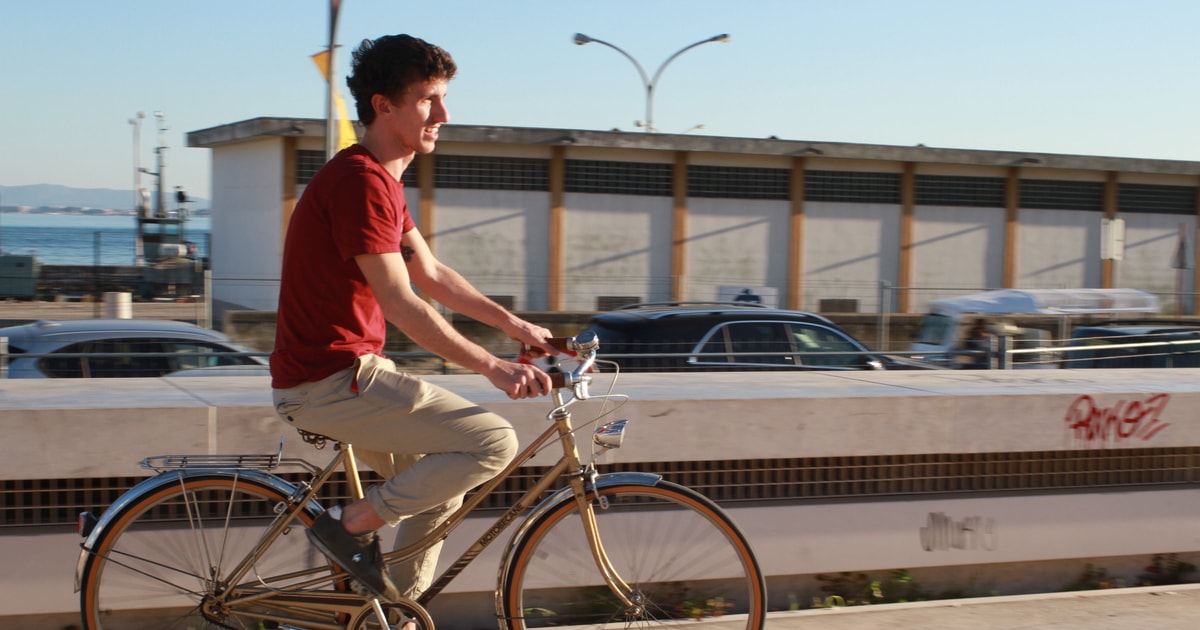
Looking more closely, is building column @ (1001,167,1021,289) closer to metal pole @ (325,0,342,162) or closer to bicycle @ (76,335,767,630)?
metal pole @ (325,0,342,162)

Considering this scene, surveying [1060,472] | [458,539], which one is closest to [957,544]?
[1060,472]

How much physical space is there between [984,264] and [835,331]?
2344 cm

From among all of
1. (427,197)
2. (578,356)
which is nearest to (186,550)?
(578,356)

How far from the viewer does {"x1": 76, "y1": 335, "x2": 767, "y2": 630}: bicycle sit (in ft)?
12.3

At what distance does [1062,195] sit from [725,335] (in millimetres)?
26377

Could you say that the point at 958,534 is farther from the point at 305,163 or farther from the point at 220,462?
the point at 305,163

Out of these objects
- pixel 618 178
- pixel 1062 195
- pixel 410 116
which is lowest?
pixel 410 116

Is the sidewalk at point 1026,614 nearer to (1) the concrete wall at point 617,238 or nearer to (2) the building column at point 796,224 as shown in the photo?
(1) the concrete wall at point 617,238

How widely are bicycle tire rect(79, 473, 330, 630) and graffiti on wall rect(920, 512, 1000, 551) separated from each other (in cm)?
287

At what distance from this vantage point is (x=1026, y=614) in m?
5.12

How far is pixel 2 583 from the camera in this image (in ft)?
14.2

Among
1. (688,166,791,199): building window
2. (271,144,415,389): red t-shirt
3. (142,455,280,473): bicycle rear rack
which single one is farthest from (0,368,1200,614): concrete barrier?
(688,166,791,199): building window

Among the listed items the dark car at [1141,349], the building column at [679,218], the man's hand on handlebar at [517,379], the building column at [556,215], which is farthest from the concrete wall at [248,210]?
the man's hand on handlebar at [517,379]

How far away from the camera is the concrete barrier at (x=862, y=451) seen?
4.43 metres
